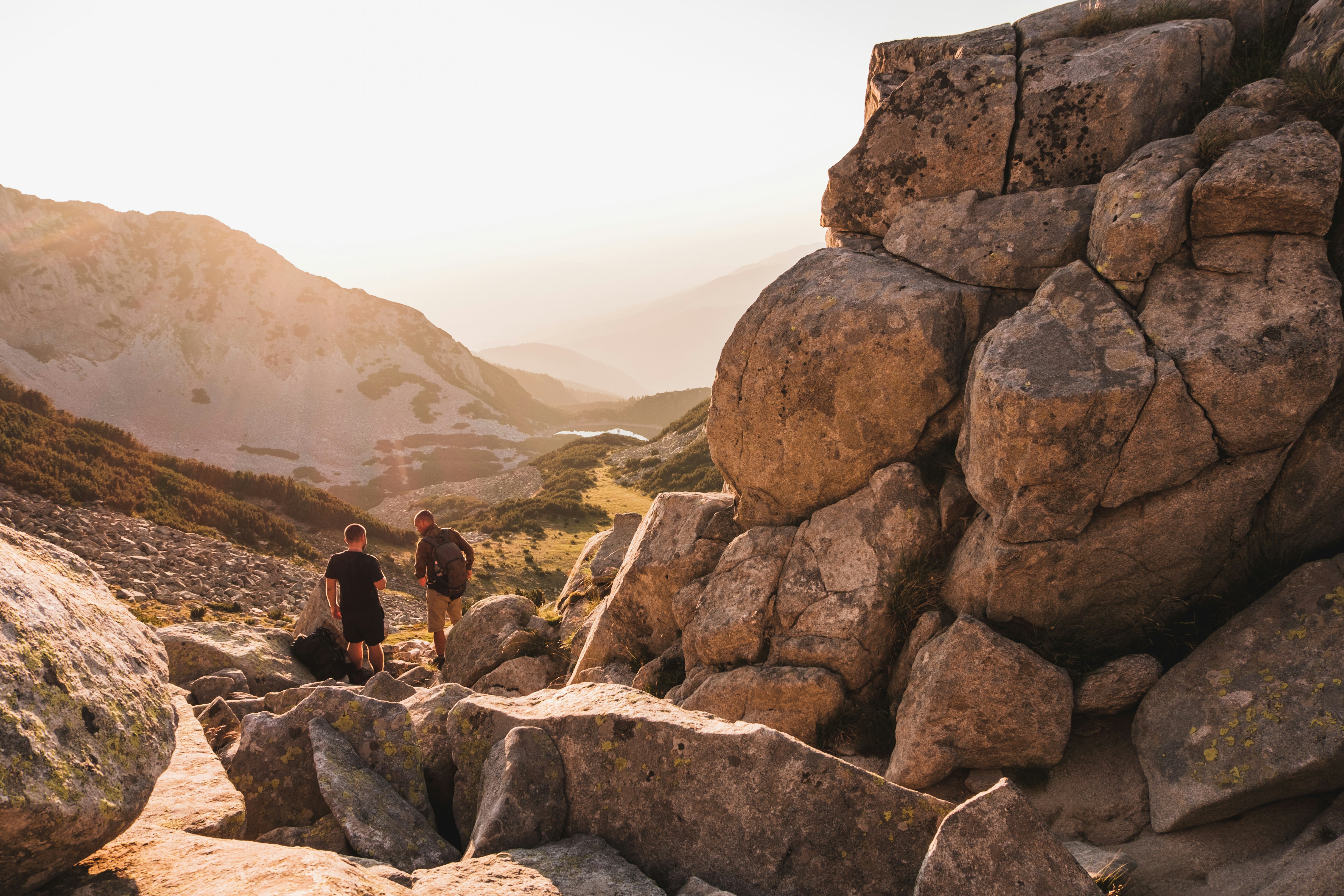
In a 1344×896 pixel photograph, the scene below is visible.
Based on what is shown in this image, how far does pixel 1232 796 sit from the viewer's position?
666 centimetres

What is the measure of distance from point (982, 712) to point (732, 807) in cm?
367

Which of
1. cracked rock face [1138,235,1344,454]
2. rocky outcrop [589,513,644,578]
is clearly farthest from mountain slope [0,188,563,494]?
cracked rock face [1138,235,1344,454]

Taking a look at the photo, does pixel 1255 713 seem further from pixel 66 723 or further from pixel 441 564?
pixel 441 564

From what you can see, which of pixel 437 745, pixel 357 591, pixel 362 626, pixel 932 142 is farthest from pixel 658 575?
pixel 932 142

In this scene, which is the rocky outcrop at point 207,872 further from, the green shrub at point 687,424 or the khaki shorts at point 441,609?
the green shrub at point 687,424

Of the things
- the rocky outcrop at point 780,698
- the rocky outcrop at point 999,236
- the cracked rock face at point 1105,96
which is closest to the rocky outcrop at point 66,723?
the rocky outcrop at point 780,698

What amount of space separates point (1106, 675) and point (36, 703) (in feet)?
32.9

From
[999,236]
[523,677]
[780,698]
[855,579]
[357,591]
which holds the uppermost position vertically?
[999,236]

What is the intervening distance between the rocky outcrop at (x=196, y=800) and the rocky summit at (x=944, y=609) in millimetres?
57

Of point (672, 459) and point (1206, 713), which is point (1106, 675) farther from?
point (672, 459)

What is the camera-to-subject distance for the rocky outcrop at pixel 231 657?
14.2m

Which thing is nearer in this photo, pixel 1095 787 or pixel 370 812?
pixel 370 812

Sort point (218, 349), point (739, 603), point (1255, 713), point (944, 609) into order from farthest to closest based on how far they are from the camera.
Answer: point (218, 349) → point (739, 603) → point (944, 609) → point (1255, 713)

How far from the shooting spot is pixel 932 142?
12312 mm
